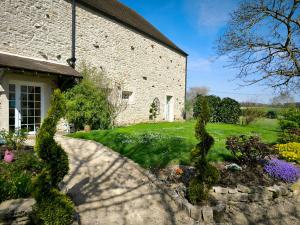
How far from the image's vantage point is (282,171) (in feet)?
21.1

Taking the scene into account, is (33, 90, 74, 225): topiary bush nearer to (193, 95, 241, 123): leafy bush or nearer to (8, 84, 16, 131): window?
(8, 84, 16, 131): window

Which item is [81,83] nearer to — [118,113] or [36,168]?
[118,113]

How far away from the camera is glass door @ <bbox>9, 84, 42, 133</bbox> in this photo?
945 centimetres

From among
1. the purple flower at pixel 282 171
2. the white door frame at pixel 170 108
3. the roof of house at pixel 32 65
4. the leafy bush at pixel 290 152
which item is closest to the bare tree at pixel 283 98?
the leafy bush at pixel 290 152

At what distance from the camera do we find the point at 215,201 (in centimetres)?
511

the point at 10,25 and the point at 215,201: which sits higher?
the point at 10,25

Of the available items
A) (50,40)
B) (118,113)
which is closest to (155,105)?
(118,113)

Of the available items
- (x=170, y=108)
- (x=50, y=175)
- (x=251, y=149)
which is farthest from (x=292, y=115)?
(x=50, y=175)

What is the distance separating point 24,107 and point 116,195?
6.74 metres

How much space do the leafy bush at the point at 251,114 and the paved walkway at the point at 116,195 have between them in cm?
1624

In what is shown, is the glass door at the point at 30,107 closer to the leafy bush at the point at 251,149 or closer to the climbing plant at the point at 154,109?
the leafy bush at the point at 251,149

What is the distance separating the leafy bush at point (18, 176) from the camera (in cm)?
416

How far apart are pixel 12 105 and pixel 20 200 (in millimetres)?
6557

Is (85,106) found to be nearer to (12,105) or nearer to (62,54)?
(62,54)
